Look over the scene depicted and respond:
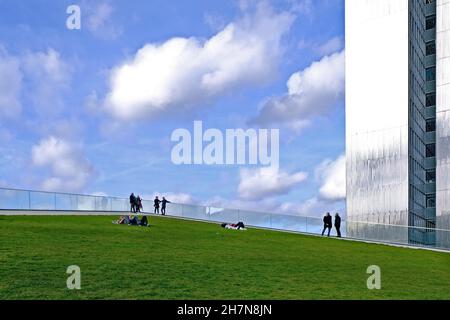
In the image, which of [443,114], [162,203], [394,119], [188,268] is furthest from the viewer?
[443,114]

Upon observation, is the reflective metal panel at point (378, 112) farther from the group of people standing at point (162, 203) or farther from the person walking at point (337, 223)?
the group of people standing at point (162, 203)

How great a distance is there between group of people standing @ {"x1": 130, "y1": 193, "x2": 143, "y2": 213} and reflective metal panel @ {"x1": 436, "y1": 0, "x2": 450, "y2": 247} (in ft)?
94.6

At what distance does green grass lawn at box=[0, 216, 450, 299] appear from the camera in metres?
14.6

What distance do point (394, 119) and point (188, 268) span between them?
146ft

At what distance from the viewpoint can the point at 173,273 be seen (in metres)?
17.1

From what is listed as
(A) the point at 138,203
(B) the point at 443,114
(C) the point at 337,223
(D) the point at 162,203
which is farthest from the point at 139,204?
(B) the point at 443,114

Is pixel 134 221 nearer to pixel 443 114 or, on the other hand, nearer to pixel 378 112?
pixel 378 112

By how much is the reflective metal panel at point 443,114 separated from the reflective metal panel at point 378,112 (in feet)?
13.0

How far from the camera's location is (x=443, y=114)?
195 feet

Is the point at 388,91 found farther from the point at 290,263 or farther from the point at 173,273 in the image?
the point at 173,273

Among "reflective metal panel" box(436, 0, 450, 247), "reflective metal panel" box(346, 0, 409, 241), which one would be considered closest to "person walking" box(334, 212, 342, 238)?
"reflective metal panel" box(346, 0, 409, 241)

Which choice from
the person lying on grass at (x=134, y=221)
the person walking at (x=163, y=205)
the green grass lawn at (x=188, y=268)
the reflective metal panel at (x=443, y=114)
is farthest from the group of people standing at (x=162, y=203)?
the reflective metal panel at (x=443, y=114)

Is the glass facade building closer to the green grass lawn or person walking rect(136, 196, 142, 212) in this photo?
person walking rect(136, 196, 142, 212)
